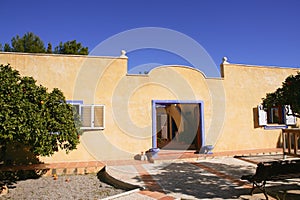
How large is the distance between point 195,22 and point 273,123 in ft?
22.4

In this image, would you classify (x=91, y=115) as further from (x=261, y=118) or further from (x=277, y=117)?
(x=277, y=117)

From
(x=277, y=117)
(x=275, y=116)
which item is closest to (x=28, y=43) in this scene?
(x=275, y=116)

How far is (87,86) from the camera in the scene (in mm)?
10094

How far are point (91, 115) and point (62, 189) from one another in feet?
12.4

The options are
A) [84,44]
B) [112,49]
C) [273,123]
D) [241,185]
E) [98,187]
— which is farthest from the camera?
[84,44]

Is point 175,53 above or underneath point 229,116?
above

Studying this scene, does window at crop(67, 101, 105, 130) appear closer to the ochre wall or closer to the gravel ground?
the gravel ground

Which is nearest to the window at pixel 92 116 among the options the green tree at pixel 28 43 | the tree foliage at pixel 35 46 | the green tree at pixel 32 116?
the green tree at pixel 32 116

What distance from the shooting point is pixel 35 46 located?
2253 centimetres

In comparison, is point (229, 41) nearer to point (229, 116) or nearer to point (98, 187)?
point (229, 116)

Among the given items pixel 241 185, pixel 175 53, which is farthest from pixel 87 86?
pixel 241 185

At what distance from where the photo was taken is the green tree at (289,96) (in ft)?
16.7

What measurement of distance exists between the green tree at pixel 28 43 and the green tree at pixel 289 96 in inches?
857

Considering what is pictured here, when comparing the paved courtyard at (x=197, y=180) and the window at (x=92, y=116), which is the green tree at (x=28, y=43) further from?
the paved courtyard at (x=197, y=180)
